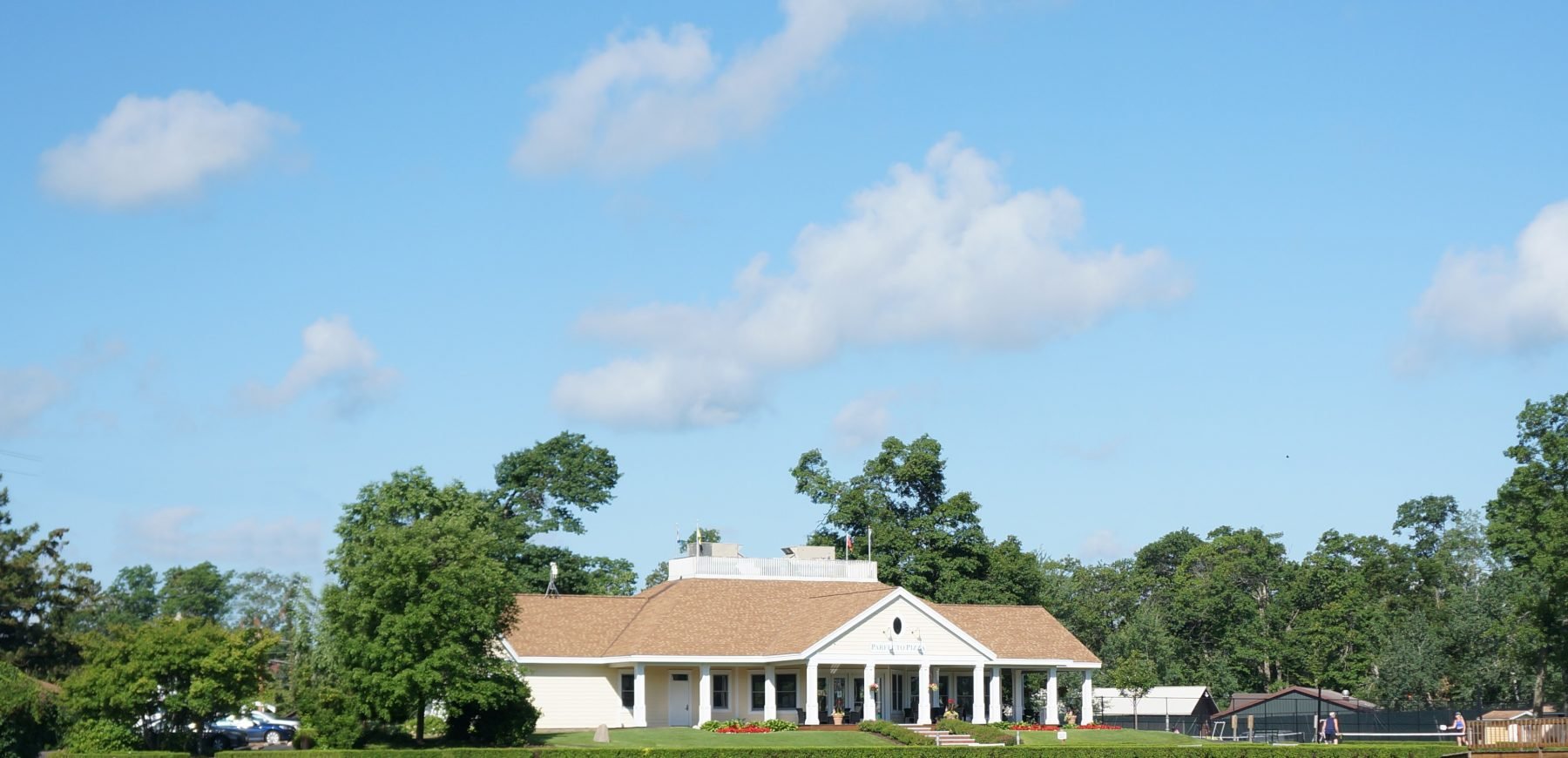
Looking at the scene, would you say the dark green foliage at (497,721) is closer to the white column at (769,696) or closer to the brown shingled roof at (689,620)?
the brown shingled roof at (689,620)

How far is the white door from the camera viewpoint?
5966 cm

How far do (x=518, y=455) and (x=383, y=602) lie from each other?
3421 centimetres

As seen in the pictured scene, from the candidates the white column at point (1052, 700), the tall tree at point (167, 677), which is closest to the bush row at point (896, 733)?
the white column at point (1052, 700)

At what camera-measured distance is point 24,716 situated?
1833 inches

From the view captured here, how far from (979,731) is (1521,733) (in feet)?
54.3

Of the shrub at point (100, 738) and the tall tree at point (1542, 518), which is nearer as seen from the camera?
the shrub at point (100, 738)

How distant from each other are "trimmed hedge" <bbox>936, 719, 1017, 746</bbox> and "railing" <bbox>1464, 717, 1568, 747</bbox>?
14063 mm

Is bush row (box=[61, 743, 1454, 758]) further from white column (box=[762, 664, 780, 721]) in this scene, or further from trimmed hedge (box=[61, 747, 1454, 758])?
white column (box=[762, 664, 780, 721])

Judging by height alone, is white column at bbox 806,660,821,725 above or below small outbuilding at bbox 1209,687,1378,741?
above

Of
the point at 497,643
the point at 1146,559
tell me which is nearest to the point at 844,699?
the point at 497,643

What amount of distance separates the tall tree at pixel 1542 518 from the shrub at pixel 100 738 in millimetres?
51997

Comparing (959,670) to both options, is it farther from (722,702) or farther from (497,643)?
(497,643)

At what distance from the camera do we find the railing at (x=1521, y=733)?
158ft

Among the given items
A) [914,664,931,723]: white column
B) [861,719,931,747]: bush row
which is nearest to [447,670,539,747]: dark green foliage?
[861,719,931,747]: bush row
